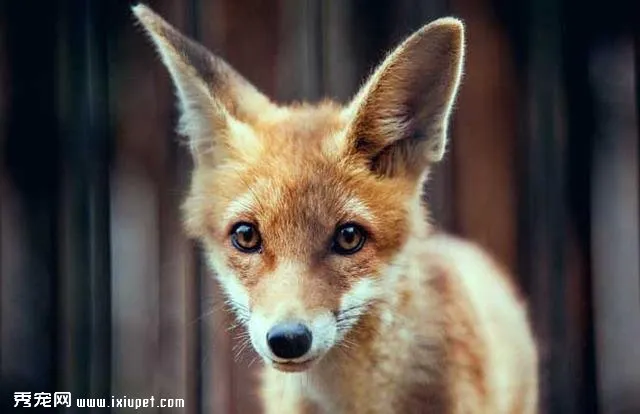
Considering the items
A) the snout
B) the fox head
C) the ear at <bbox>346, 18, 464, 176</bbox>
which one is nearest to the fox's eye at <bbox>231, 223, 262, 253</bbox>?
the fox head

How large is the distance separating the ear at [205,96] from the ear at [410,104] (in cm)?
22

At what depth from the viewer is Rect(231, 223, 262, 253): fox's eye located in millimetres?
1719

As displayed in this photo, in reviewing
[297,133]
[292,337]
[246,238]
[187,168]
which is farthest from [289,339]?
→ [187,168]

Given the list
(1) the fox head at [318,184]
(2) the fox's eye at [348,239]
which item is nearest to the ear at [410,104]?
(1) the fox head at [318,184]

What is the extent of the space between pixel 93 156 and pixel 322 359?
713 millimetres

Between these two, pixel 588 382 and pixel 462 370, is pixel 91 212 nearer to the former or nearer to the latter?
pixel 462 370

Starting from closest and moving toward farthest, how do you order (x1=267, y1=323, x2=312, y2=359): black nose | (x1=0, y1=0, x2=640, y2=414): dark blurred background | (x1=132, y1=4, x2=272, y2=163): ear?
(x1=267, y1=323, x2=312, y2=359): black nose
(x1=132, y1=4, x2=272, y2=163): ear
(x1=0, y1=0, x2=640, y2=414): dark blurred background

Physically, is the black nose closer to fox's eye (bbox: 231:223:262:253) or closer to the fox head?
the fox head

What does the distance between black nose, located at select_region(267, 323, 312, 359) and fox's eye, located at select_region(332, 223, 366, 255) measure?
0.18 metres

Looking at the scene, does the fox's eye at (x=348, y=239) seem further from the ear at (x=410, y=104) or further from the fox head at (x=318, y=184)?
the ear at (x=410, y=104)

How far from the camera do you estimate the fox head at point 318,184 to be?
1684 mm

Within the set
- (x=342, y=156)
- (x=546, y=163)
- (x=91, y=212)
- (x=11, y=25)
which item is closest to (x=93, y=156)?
(x=91, y=212)

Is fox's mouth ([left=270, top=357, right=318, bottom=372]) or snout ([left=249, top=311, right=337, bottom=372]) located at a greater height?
snout ([left=249, top=311, right=337, bottom=372])

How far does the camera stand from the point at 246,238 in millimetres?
1728
